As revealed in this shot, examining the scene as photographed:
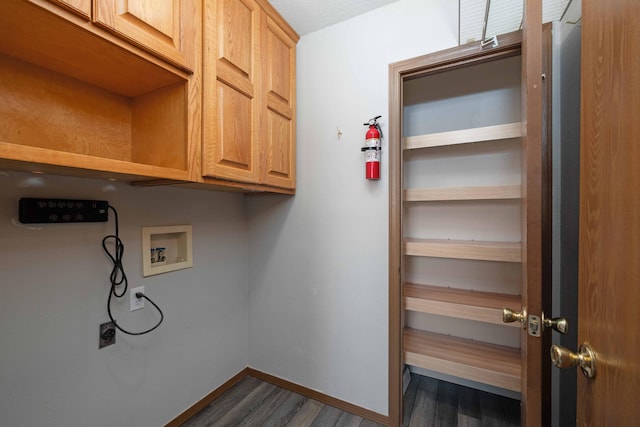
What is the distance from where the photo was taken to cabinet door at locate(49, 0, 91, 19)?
0.74m

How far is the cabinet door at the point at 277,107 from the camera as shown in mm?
1478

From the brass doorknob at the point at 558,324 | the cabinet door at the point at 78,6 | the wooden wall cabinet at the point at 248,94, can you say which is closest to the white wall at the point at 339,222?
the wooden wall cabinet at the point at 248,94

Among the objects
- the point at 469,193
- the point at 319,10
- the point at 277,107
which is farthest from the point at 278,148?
the point at 469,193

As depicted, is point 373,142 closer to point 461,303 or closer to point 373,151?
point 373,151

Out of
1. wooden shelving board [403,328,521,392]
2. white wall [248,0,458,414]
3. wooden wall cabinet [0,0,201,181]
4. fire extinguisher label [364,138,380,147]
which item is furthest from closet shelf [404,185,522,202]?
wooden wall cabinet [0,0,201,181]

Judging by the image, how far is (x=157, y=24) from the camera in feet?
3.14

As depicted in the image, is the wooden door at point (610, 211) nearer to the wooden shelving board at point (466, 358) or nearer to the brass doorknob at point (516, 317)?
the brass doorknob at point (516, 317)

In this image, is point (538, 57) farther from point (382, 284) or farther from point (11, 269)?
point (11, 269)

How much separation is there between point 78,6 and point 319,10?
1.24 meters

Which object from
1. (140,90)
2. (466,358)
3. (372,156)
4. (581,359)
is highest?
(140,90)

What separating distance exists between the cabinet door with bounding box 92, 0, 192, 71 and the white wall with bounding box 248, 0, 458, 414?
0.84 metres

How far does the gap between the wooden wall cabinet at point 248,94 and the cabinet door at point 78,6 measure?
1.29ft

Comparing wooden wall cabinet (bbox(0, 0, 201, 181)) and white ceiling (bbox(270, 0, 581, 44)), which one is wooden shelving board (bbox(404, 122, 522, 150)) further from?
wooden wall cabinet (bbox(0, 0, 201, 181))

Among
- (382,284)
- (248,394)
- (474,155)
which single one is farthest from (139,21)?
(248,394)
